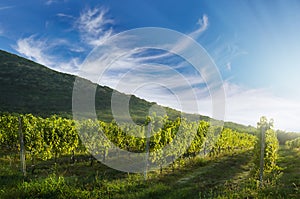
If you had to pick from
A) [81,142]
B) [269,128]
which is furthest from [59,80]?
[269,128]

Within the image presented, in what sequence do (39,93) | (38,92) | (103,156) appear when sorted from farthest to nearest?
(38,92) < (39,93) < (103,156)

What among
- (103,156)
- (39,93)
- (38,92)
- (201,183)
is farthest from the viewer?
(38,92)

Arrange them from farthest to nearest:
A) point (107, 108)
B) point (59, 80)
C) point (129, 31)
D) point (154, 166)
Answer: point (59, 80) < point (107, 108) < point (154, 166) < point (129, 31)

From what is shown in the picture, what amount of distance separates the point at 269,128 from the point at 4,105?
109m

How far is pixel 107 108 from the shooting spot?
154125mm

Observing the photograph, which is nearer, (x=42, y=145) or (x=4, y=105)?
(x=42, y=145)

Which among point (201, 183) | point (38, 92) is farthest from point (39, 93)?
point (201, 183)

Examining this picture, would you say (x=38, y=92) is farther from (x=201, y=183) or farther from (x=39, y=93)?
(x=201, y=183)

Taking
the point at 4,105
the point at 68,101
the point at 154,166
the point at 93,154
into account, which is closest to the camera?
the point at 154,166

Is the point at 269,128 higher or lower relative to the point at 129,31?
lower

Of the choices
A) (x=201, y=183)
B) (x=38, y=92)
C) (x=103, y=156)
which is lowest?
(x=201, y=183)

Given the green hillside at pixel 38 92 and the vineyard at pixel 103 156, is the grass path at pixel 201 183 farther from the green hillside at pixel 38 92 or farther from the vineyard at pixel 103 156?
the green hillside at pixel 38 92

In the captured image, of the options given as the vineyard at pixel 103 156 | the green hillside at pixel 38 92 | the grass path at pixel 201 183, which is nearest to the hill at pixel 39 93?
the green hillside at pixel 38 92

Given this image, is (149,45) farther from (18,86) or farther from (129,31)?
(18,86)
